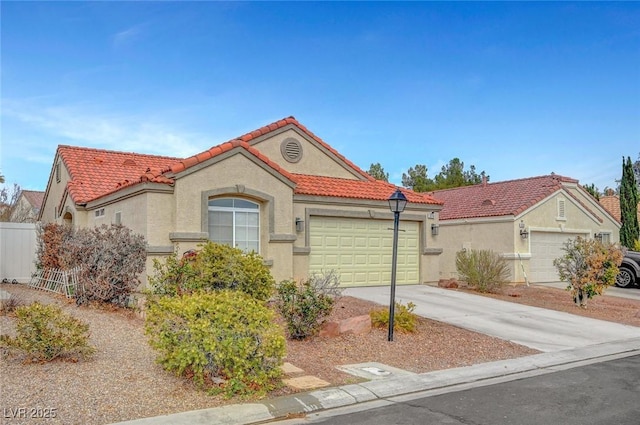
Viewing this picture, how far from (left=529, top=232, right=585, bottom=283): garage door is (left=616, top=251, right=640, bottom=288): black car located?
249 cm

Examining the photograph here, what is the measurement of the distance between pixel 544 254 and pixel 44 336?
20.6m

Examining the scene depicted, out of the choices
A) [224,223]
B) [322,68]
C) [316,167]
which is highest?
[322,68]

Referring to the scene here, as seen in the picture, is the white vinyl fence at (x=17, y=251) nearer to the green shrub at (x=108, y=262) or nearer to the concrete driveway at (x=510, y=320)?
the green shrub at (x=108, y=262)

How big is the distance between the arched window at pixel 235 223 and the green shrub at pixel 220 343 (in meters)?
7.12

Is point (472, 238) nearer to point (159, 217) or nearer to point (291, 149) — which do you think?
point (291, 149)

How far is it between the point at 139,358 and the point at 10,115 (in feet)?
31.1

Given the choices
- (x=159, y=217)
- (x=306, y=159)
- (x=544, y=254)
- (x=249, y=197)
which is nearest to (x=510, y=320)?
(x=249, y=197)

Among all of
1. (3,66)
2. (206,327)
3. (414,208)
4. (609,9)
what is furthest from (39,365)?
(609,9)

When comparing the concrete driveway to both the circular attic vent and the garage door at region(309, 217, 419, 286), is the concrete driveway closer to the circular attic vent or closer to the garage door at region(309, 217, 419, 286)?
the garage door at region(309, 217, 419, 286)

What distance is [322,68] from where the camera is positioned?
18953 mm

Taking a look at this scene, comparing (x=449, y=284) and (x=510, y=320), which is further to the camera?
(x=449, y=284)

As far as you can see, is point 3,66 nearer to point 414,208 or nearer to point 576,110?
point 414,208

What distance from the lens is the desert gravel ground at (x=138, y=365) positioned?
6.12 m

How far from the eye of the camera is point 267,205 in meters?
15.0
